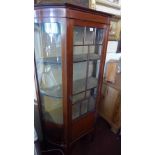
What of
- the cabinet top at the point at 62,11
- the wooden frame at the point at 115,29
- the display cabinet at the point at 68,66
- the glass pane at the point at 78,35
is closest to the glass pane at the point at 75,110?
the display cabinet at the point at 68,66

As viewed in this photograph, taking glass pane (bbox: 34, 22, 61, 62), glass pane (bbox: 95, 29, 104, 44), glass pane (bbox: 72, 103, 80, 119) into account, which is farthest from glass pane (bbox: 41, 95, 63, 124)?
glass pane (bbox: 95, 29, 104, 44)

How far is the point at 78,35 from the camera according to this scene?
115 cm

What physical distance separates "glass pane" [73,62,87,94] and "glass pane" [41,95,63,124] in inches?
7.6

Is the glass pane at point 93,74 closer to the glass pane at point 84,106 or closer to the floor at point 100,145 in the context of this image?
the glass pane at point 84,106

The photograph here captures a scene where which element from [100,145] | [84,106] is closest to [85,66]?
[84,106]

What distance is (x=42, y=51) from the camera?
1228 millimetres

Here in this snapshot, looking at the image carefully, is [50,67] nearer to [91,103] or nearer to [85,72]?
[85,72]

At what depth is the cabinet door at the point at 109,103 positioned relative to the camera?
1.88 metres

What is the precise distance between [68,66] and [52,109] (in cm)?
52

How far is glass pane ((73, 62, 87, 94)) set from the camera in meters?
1.29

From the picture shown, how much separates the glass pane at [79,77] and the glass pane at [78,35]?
0.18 m

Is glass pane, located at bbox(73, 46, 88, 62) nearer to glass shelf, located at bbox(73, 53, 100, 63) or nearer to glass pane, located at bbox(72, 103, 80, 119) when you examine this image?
glass shelf, located at bbox(73, 53, 100, 63)
